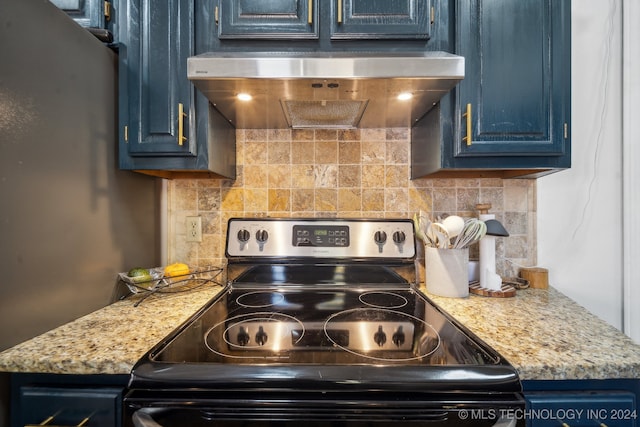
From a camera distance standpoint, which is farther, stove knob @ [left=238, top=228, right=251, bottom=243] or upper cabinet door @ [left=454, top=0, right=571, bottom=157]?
stove knob @ [left=238, top=228, right=251, bottom=243]

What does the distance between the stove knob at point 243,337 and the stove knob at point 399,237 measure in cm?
74

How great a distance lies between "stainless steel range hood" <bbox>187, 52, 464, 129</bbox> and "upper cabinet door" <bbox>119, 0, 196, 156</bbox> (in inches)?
6.3

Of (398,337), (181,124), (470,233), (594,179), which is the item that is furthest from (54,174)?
(594,179)

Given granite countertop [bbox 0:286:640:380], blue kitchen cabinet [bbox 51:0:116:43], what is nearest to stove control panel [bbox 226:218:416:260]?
granite countertop [bbox 0:286:640:380]

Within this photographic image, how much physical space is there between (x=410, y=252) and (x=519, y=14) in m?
0.92

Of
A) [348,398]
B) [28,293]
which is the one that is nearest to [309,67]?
[348,398]

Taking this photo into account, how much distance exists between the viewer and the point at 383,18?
98 centimetres

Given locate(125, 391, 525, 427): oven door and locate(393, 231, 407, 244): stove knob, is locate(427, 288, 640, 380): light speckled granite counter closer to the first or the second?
locate(125, 391, 525, 427): oven door

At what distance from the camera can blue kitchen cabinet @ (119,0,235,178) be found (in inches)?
39.9

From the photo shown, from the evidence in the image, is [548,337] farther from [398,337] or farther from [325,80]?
[325,80]

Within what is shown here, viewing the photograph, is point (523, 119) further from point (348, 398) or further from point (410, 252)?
point (348, 398)

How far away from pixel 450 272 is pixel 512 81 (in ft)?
2.28

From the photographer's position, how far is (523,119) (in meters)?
1.00

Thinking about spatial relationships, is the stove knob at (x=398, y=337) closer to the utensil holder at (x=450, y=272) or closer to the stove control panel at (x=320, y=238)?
the utensil holder at (x=450, y=272)
